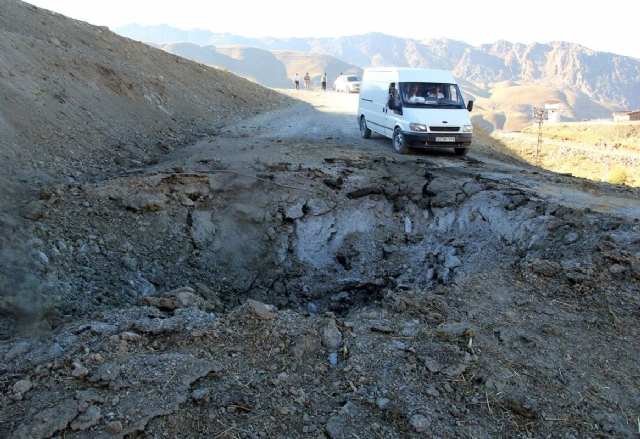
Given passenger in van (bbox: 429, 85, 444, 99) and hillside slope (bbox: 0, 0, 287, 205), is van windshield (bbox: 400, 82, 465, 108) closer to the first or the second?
passenger in van (bbox: 429, 85, 444, 99)

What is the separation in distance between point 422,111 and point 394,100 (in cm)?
98

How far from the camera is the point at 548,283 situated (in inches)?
227

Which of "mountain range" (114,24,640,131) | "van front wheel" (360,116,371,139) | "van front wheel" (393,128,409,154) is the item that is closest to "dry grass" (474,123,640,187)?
"van front wheel" (360,116,371,139)

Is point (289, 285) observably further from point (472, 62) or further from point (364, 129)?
point (472, 62)

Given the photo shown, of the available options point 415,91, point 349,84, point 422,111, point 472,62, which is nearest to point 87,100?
point 415,91

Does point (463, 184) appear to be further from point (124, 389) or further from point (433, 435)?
point (124, 389)

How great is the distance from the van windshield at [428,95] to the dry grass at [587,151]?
748 cm

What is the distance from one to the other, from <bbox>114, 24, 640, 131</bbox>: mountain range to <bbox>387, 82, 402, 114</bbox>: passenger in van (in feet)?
244

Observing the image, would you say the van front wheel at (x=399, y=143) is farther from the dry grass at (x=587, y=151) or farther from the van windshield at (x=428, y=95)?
the dry grass at (x=587, y=151)

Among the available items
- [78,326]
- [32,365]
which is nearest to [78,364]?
[32,365]

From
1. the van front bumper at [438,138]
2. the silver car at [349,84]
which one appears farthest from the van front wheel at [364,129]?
the silver car at [349,84]

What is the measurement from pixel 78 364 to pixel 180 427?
111 centimetres

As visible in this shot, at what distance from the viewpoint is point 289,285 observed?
26.0 feet

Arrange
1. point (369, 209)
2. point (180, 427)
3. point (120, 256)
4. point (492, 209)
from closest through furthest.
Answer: point (180, 427) → point (120, 256) → point (492, 209) → point (369, 209)
